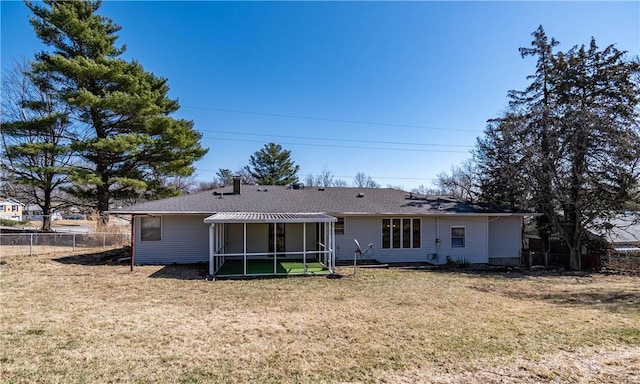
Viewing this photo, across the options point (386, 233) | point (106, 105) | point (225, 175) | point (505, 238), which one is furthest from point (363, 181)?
point (106, 105)

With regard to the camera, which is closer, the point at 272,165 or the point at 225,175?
the point at 272,165

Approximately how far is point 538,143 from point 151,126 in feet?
71.3

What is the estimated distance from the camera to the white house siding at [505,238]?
1703 cm

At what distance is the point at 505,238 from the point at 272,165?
26631 mm

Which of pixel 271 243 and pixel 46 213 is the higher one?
pixel 46 213

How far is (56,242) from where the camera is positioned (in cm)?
1756

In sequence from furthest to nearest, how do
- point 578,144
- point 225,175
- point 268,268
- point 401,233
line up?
point 225,175 < point 401,233 < point 578,144 < point 268,268

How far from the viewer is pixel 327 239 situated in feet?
45.9

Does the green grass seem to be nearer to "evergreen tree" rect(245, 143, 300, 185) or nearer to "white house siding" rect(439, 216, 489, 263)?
"white house siding" rect(439, 216, 489, 263)

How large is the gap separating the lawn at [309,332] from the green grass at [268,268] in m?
1.44

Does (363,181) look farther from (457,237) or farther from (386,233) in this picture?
(386,233)

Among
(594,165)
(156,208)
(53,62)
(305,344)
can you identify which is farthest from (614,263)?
(53,62)

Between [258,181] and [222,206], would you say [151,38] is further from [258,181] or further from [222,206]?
[258,181]

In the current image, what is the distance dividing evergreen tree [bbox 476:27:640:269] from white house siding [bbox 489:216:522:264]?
4.99 ft
